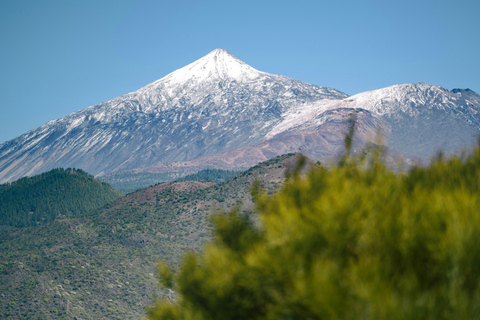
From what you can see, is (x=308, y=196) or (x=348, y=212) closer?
(x=348, y=212)

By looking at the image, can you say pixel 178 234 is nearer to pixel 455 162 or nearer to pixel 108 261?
pixel 108 261

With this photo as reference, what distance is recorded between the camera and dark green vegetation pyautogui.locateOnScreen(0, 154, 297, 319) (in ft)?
259

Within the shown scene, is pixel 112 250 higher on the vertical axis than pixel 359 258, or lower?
lower

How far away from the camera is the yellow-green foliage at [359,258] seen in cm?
1159

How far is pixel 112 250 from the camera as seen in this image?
105 m

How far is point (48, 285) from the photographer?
82.4 m

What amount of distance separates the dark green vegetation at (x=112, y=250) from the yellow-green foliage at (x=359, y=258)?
3221 centimetres

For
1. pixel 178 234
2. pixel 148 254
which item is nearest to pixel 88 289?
pixel 148 254

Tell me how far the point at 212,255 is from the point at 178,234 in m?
99.7

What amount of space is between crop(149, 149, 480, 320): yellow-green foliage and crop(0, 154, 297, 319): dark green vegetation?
3221cm

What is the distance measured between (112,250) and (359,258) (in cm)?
9815

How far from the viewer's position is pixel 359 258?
1312 centimetres

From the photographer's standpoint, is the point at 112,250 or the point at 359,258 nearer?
the point at 359,258

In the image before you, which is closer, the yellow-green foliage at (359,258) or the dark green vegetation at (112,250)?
the yellow-green foliage at (359,258)
